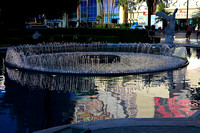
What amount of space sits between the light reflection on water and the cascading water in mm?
1311

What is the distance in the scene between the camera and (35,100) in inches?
327

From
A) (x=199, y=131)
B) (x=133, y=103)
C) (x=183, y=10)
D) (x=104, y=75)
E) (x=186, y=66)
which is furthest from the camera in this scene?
(x=183, y=10)

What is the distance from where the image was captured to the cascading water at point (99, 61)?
13.1 m

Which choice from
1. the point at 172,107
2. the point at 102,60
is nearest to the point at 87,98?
the point at 172,107

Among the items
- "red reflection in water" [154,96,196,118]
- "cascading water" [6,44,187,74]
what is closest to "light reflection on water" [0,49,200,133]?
"red reflection in water" [154,96,196,118]

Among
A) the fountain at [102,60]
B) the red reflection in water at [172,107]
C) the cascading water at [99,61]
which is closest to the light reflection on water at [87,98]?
the red reflection in water at [172,107]

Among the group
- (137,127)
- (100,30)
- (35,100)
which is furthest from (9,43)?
(137,127)

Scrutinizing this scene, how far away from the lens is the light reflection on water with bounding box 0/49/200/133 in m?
6.75

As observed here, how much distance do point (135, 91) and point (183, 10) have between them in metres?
64.3

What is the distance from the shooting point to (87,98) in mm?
8352

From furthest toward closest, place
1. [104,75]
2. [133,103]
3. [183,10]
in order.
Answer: [183,10]
[104,75]
[133,103]

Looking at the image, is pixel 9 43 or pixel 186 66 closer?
pixel 186 66

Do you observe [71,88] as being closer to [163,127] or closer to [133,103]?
[133,103]

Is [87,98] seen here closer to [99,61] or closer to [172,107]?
[172,107]
